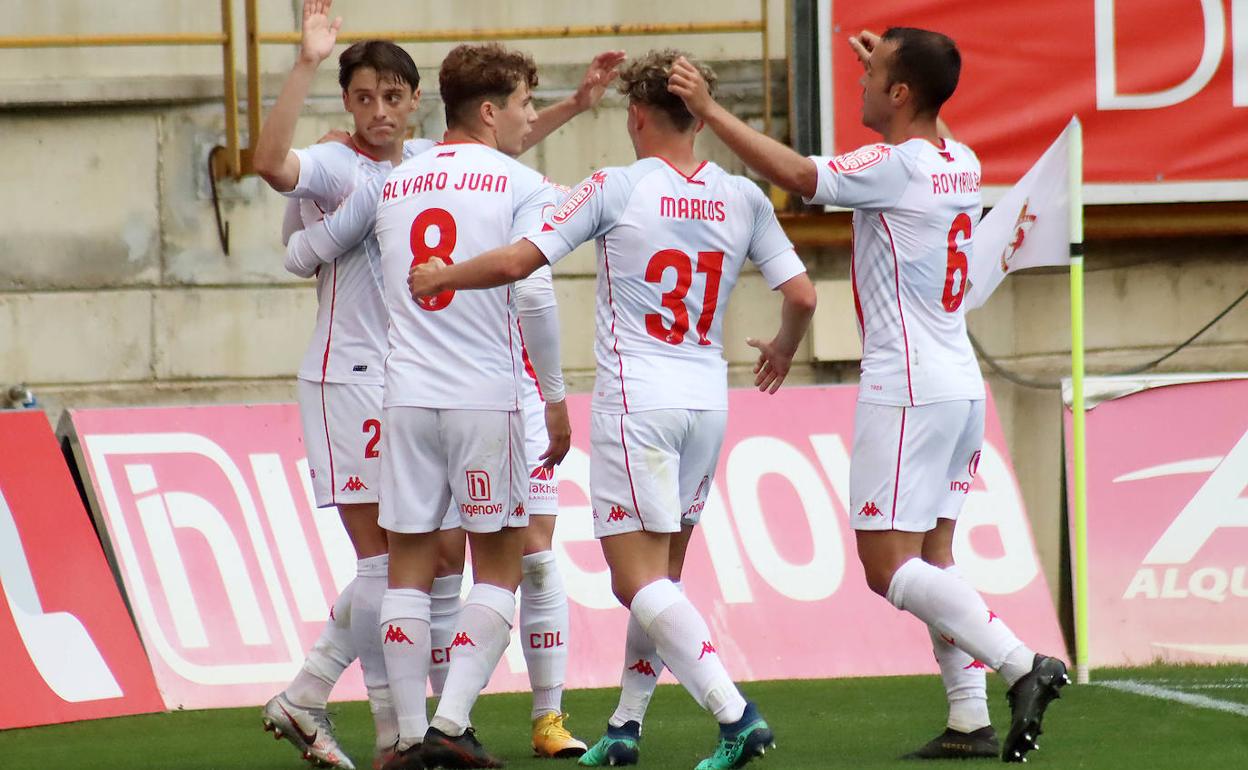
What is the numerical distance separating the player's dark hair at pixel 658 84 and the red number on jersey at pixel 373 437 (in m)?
1.29

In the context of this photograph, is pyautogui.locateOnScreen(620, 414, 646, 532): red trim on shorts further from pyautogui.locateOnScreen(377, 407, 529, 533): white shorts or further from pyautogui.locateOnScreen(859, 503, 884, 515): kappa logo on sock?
pyautogui.locateOnScreen(859, 503, 884, 515): kappa logo on sock

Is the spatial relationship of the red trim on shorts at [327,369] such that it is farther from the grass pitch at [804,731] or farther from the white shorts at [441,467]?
the grass pitch at [804,731]

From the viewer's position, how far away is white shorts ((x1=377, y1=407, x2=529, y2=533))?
5352mm

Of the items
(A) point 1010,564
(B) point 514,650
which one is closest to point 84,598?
(B) point 514,650

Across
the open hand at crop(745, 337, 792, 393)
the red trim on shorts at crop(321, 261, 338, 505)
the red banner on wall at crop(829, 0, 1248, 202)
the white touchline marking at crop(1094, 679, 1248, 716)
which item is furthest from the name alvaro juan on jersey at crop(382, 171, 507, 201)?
the red banner on wall at crop(829, 0, 1248, 202)

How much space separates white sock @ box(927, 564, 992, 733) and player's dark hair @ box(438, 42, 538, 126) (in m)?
1.94

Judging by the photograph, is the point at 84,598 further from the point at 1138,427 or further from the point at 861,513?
the point at 1138,427

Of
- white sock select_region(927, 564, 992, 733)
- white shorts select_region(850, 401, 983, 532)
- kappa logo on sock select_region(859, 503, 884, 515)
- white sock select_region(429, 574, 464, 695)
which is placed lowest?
white sock select_region(927, 564, 992, 733)

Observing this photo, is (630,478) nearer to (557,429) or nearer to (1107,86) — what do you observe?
Result: (557,429)

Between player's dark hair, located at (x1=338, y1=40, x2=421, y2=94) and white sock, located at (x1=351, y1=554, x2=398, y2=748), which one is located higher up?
player's dark hair, located at (x1=338, y1=40, x2=421, y2=94)

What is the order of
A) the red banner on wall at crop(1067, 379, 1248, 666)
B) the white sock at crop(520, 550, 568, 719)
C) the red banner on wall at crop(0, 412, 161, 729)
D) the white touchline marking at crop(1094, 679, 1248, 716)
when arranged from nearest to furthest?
the white sock at crop(520, 550, 568, 719)
the white touchline marking at crop(1094, 679, 1248, 716)
the red banner on wall at crop(0, 412, 161, 729)
the red banner on wall at crop(1067, 379, 1248, 666)

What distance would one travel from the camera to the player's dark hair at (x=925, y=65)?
5.47 m

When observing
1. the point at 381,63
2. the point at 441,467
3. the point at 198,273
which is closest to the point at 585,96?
the point at 381,63

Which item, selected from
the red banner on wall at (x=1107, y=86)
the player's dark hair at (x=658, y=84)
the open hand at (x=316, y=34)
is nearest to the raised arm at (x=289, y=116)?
the open hand at (x=316, y=34)
